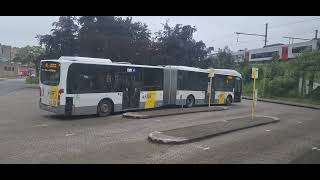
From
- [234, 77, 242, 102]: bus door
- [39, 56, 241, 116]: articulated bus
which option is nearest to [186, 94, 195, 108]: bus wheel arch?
[39, 56, 241, 116]: articulated bus

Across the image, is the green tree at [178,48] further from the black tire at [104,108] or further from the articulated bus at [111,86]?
the black tire at [104,108]

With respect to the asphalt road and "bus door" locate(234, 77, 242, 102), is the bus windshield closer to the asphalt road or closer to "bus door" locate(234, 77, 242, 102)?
the asphalt road

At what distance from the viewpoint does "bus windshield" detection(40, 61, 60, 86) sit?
16031 millimetres

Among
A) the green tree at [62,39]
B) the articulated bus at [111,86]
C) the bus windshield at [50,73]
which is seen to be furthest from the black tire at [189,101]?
the green tree at [62,39]

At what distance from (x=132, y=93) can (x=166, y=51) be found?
81.5 ft

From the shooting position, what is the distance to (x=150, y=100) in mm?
20594

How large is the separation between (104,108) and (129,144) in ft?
23.2

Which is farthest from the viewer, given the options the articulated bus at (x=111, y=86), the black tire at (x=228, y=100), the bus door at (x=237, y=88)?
the bus door at (x=237, y=88)

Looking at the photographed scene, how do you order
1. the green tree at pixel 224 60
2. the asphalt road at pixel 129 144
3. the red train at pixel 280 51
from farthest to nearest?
the green tree at pixel 224 60 → the red train at pixel 280 51 → the asphalt road at pixel 129 144

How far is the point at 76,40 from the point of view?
41.6m

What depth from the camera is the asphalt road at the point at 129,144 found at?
912 centimetres

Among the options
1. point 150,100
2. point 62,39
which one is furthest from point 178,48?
point 150,100

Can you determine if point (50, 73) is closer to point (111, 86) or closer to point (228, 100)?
point (111, 86)
